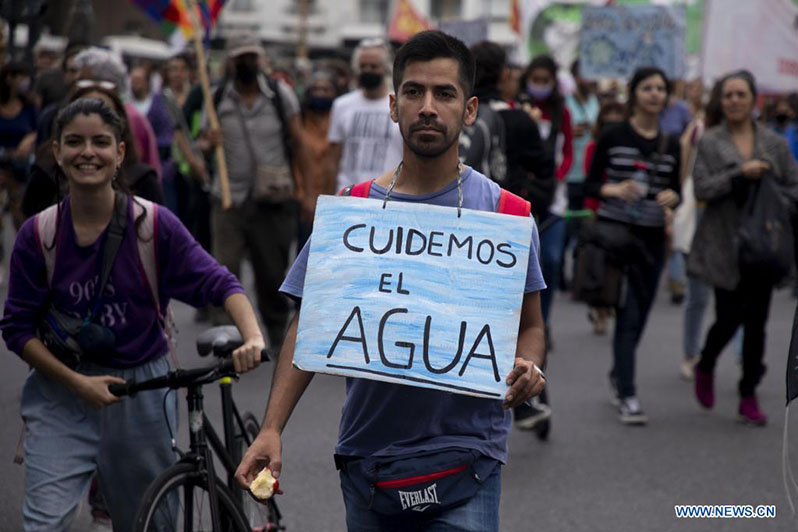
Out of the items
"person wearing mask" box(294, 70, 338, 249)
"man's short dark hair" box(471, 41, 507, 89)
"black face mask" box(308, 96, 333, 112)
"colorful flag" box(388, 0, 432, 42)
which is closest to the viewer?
"man's short dark hair" box(471, 41, 507, 89)

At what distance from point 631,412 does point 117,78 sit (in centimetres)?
356

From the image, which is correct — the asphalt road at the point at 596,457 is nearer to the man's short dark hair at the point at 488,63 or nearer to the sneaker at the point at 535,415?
the sneaker at the point at 535,415

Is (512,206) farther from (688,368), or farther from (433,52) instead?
(688,368)

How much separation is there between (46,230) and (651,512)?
3.17 m

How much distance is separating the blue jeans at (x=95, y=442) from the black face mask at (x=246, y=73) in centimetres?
482

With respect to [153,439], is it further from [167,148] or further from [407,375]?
[167,148]


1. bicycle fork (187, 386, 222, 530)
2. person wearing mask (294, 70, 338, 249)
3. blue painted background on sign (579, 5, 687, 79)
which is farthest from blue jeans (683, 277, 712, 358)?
bicycle fork (187, 386, 222, 530)

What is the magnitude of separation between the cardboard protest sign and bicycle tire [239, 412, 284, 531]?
1.91 meters

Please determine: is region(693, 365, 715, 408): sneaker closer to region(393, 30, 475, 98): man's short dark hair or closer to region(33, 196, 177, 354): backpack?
region(33, 196, 177, 354): backpack

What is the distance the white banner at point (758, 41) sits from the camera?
10461 millimetres

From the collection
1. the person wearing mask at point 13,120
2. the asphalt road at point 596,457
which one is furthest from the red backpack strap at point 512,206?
the person wearing mask at point 13,120

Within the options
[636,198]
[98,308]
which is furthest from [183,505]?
[636,198]

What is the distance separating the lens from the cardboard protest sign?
3.05 meters

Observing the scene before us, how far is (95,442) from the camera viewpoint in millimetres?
4312
